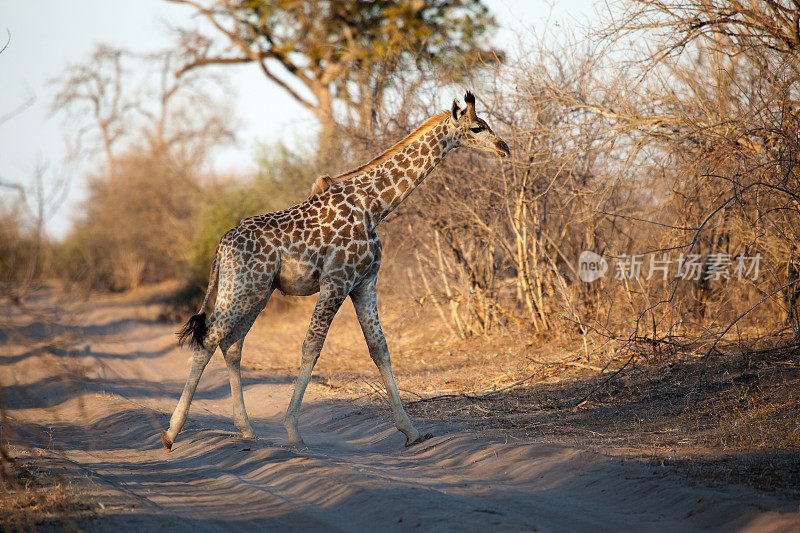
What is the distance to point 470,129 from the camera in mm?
6996

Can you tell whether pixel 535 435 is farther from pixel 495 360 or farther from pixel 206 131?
pixel 206 131

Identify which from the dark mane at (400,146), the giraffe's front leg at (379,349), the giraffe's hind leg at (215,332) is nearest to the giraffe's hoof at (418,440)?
the giraffe's front leg at (379,349)

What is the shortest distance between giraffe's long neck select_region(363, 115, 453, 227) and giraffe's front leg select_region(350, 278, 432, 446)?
29.1 inches

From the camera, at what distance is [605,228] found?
38.7 feet

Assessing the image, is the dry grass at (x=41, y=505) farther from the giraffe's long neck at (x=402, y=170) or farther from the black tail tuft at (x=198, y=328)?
the giraffe's long neck at (x=402, y=170)

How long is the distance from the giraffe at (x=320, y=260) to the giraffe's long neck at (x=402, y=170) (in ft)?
0.03

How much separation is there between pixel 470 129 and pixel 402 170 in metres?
0.81

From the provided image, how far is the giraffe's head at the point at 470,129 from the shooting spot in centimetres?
691

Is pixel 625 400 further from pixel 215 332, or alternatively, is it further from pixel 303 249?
pixel 215 332

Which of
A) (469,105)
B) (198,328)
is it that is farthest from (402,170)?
(198,328)

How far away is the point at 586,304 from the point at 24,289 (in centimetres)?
964

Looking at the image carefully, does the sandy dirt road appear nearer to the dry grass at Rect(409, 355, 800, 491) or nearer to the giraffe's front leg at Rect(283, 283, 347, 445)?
the giraffe's front leg at Rect(283, 283, 347, 445)

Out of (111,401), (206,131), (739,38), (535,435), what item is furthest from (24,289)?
(206,131)

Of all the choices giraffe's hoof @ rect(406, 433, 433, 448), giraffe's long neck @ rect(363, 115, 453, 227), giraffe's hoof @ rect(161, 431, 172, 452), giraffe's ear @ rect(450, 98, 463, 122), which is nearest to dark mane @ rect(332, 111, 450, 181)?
giraffe's long neck @ rect(363, 115, 453, 227)
